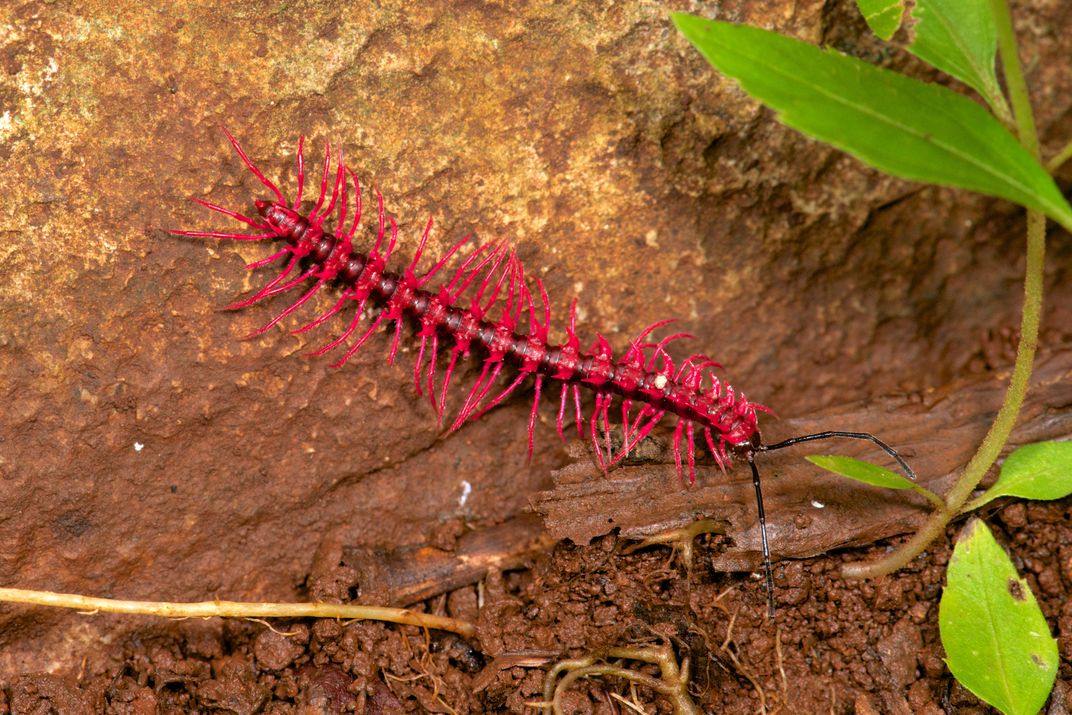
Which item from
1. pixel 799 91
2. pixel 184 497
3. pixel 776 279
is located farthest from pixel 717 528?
pixel 184 497

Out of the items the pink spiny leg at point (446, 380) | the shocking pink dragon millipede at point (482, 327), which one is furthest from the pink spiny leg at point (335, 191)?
the pink spiny leg at point (446, 380)

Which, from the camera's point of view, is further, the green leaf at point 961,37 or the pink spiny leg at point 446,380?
the pink spiny leg at point 446,380

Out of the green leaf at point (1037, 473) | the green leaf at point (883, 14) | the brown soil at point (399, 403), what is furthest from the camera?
the brown soil at point (399, 403)

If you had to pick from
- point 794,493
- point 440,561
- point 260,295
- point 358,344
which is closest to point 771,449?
point 794,493

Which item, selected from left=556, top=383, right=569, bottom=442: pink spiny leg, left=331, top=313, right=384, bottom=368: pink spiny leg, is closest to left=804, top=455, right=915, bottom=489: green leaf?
left=556, top=383, right=569, bottom=442: pink spiny leg

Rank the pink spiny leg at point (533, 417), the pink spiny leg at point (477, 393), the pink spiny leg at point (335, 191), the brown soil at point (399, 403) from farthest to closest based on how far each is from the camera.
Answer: the pink spiny leg at point (477, 393) → the pink spiny leg at point (533, 417) → the pink spiny leg at point (335, 191) → the brown soil at point (399, 403)

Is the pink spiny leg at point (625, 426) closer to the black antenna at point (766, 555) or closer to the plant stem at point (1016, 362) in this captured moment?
the black antenna at point (766, 555)

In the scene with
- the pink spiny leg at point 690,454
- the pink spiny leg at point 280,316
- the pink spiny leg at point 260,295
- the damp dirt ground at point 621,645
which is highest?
the pink spiny leg at point 260,295

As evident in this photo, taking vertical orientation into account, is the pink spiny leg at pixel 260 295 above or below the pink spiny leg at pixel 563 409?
above
